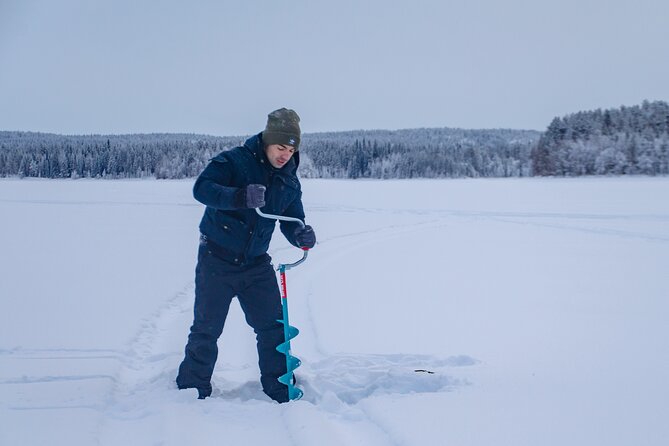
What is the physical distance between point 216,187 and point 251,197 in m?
0.26

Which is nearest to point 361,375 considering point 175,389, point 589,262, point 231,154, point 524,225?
point 175,389

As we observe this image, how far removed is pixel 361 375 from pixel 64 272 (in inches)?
218

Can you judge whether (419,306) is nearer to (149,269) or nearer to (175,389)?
(175,389)

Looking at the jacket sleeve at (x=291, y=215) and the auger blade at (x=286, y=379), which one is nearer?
the auger blade at (x=286, y=379)

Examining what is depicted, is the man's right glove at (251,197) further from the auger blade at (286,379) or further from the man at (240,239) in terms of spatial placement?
the auger blade at (286,379)

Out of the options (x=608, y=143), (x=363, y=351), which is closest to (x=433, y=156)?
(x=608, y=143)

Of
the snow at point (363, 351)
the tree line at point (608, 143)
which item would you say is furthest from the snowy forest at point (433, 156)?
the snow at point (363, 351)

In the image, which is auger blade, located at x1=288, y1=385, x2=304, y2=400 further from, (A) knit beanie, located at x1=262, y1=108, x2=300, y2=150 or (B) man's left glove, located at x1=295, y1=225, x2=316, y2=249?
(A) knit beanie, located at x1=262, y1=108, x2=300, y2=150

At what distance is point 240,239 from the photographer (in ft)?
10.3

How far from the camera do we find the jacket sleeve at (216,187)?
286cm

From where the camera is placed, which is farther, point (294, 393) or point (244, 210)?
point (294, 393)

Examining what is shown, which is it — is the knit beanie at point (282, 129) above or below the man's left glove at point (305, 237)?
above

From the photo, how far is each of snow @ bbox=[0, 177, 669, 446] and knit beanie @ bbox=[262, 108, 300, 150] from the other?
1609mm

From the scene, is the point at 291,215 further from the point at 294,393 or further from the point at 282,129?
the point at 294,393
